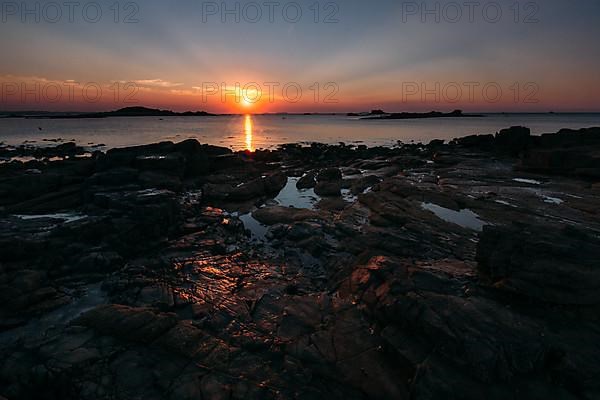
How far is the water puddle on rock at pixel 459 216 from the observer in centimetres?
1905

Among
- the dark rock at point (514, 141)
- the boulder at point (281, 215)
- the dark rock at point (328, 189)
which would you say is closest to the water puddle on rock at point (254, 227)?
the boulder at point (281, 215)

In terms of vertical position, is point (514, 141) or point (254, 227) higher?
point (514, 141)

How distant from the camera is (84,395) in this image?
25.0 feet

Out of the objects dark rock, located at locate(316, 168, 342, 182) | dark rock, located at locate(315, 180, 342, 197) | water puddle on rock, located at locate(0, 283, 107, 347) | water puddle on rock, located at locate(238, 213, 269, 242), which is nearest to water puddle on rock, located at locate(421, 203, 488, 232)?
dark rock, located at locate(315, 180, 342, 197)

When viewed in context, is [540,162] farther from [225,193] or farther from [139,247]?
[139,247]

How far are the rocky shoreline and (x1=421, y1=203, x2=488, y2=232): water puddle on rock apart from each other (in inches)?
7.2

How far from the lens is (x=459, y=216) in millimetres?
20672

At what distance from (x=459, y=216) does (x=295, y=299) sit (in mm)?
14241

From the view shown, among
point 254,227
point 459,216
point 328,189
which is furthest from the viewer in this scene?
point 328,189

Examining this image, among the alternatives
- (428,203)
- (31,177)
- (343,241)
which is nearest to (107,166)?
(31,177)

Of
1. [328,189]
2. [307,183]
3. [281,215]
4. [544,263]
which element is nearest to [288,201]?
[328,189]

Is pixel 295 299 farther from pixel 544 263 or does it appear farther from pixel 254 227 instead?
pixel 254 227

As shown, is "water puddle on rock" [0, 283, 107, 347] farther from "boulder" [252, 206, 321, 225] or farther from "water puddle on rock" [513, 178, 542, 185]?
"water puddle on rock" [513, 178, 542, 185]

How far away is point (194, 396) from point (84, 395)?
2.68m
